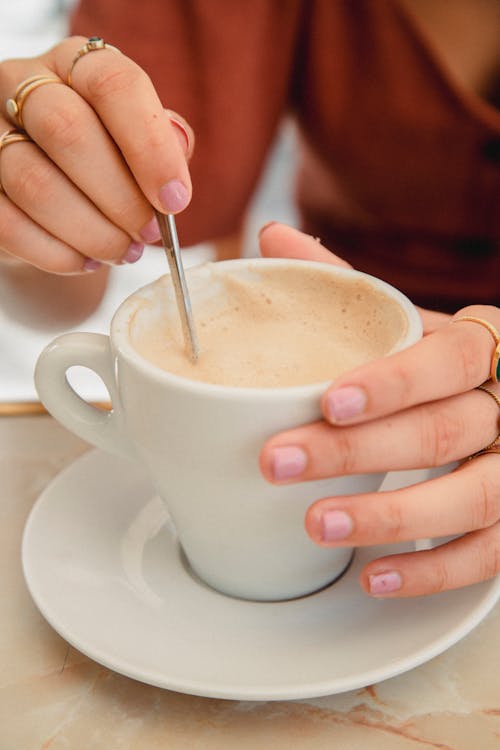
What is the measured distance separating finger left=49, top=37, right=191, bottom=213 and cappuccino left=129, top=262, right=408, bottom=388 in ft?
0.22

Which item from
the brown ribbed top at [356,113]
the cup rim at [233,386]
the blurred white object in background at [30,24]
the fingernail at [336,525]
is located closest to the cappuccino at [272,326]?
the cup rim at [233,386]

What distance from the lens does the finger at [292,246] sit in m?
0.68

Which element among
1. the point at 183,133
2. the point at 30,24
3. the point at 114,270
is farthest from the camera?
the point at 30,24

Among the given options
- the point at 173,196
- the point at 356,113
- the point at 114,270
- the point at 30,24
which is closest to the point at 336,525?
the point at 173,196

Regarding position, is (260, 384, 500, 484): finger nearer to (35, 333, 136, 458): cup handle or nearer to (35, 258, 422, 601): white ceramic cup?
(35, 258, 422, 601): white ceramic cup

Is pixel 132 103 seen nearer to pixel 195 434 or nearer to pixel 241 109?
pixel 195 434

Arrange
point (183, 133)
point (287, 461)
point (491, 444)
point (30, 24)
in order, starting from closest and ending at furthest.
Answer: point (287, 461) → point (491, 444) → point (183, 133) → point (30, 24)

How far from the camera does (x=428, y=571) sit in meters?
0.48

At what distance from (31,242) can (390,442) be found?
33cm

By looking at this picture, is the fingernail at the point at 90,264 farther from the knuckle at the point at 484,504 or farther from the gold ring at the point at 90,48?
the knuckle at the point at 484,504

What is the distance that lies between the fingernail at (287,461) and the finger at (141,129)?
8.5 inches

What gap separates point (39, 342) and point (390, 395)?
3.13 ft

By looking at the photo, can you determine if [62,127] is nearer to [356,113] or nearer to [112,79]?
[112,79]

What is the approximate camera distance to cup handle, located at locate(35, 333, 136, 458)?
21.3 inches
